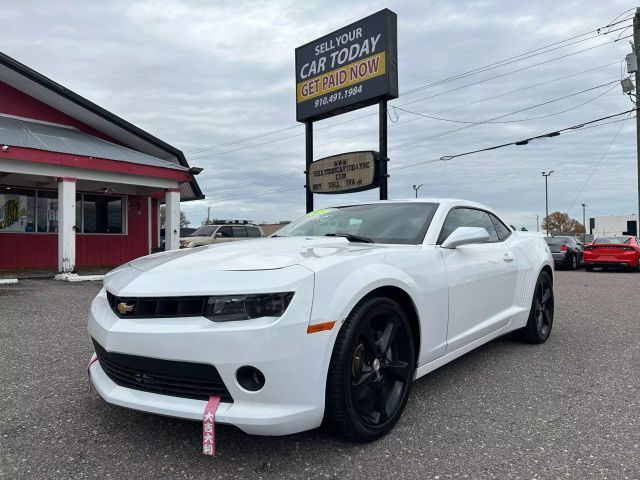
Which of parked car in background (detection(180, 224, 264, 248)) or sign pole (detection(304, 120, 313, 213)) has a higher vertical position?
sign pole (detection(304, 120, 313, 213))

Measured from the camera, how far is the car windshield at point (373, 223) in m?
3.42

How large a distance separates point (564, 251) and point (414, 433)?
17367mm

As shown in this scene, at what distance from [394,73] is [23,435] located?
10446mm

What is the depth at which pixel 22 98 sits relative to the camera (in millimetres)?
13617

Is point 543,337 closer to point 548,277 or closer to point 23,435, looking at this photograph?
point 548,277

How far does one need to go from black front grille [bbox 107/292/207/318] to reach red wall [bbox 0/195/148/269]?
13.5 meters

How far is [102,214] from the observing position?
15.6 metres

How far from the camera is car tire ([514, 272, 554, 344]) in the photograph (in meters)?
4.67

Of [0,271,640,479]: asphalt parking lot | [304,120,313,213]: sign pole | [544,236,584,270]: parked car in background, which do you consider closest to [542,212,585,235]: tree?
[544,236,584,270]: parked car in background

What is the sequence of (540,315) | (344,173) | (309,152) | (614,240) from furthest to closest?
1. (614,240)
2. (309,152)
3. (344,173)
4. (540,315)

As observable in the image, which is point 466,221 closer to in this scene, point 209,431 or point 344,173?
point 209,431

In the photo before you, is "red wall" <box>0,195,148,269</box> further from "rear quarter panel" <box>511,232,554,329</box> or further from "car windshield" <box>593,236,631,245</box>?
"car windshield" <box>593,236,631,245</box>

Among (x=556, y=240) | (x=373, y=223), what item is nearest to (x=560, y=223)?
(x=556, y=240)

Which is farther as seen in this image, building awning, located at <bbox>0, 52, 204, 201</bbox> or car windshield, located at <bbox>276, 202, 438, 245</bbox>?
building awning, located at <bbox>0, 52, 204, 201</bbox>
